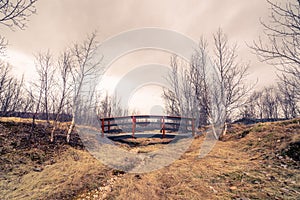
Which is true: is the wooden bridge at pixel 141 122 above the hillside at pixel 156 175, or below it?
above

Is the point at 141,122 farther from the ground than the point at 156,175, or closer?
farther from the ground

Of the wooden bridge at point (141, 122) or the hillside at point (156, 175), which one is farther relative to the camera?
the wooden bridge at point (141, 122)

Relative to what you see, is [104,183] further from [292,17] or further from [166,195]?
[292,17]

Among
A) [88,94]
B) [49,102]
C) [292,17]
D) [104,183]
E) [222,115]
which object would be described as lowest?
[104,183]

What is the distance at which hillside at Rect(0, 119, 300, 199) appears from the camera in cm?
389

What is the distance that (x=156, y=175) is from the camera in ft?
17.4

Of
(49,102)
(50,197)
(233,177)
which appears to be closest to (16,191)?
(50,197)

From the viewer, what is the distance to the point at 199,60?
13781mm

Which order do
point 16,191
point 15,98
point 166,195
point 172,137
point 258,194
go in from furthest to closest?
point 15,98 → point 172,137 → point 16,191 → point 166,195 → point 258,194

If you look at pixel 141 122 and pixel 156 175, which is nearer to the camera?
pixel 156 175

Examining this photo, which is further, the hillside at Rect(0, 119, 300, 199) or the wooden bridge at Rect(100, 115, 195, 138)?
the wooden bridge at Rect(100, 115, 195, 138)

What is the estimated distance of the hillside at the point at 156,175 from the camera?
3.89 meters

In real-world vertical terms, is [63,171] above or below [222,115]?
below

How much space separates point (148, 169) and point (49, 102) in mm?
8645
